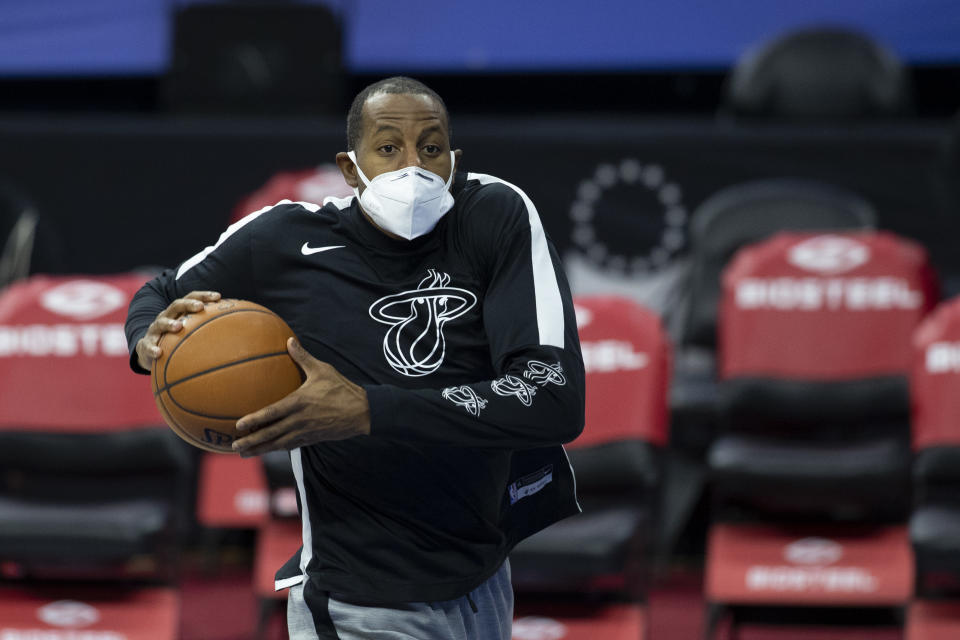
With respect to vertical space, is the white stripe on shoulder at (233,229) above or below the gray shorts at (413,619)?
above

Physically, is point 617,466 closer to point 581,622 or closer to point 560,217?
point 581,622

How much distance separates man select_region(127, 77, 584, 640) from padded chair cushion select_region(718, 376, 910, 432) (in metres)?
2.45

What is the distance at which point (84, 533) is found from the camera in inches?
188

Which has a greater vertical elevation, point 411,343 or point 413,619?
point 411,343

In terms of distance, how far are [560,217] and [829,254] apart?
1.48 m

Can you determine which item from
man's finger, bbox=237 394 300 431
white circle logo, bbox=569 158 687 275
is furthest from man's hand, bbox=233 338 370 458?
white circle logo, bbox=569 158 687 275

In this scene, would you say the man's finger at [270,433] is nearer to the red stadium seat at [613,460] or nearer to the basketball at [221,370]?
Result: the basketball at [221,370]

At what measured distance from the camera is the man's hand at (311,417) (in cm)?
228

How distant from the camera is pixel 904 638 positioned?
15.2ft

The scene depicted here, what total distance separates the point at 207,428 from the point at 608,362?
256 centimetres

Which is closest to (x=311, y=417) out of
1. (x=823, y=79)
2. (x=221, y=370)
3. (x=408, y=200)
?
(x=221, y=370)

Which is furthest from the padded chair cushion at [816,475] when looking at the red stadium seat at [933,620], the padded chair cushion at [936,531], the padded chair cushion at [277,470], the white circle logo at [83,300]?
the white circle logo at [83,300]

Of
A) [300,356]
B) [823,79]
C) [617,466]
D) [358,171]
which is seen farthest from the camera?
[823,79]

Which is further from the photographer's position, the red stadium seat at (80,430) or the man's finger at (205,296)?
the red stadium seat at (80,430)
